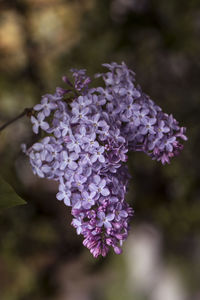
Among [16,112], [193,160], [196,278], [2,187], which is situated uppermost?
[2,187]

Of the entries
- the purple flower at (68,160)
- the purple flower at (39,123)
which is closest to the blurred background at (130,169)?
the purple flower at (39,123)

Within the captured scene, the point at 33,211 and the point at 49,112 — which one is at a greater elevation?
the point at 49,112

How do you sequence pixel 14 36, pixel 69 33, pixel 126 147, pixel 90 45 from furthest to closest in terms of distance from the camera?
pixel 14 36, pixel 69 33, pixel 90 45, pixel 126 147

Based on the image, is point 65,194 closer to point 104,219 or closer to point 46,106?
point 104,219

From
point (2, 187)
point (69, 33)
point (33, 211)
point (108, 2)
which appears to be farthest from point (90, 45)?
point (2, 187)

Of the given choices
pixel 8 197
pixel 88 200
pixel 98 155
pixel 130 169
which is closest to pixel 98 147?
pixel 98 155

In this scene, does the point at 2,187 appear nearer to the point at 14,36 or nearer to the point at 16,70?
the point at 16,70

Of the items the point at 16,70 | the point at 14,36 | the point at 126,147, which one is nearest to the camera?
the point at 126,147
